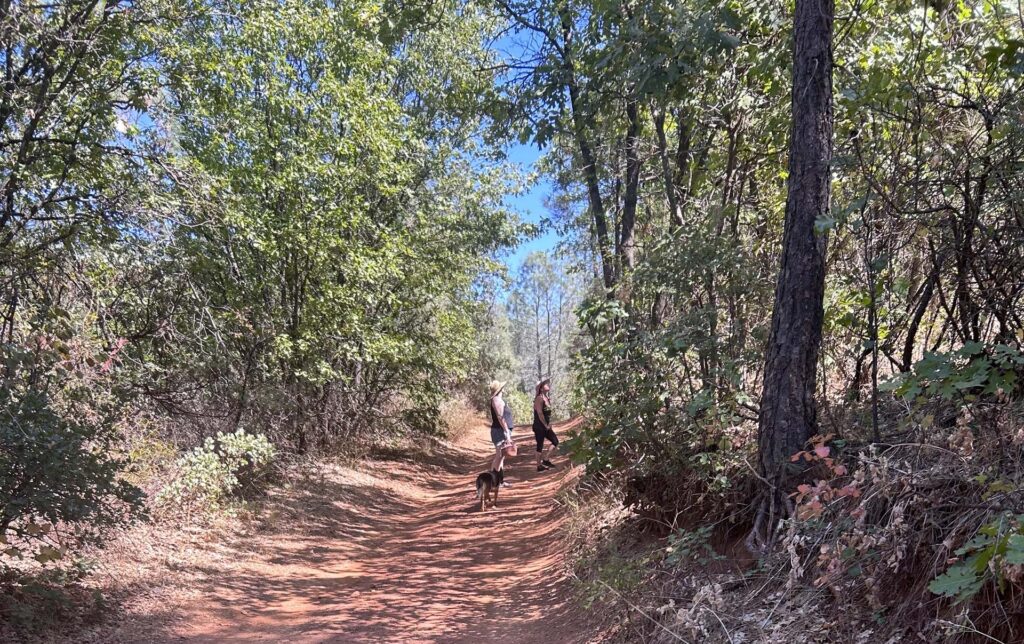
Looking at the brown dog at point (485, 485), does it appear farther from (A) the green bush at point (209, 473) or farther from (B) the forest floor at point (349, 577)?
(A) the green bush at point (209, 473)

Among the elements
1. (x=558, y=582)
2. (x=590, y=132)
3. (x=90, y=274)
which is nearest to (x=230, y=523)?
(x=90, y=274)

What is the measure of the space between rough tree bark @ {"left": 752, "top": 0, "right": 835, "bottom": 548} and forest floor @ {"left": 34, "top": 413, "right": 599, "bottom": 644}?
81.4 inches

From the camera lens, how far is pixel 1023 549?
2115mm

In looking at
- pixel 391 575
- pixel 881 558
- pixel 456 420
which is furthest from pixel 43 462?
pixel 456 420

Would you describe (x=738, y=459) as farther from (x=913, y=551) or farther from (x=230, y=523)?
(x=230, y=523)

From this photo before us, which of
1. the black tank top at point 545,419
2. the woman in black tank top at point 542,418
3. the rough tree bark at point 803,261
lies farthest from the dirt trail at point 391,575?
the rough tree bark at point 803,261

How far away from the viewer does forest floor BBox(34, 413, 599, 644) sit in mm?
5145

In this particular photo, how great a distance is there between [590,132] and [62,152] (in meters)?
5.84

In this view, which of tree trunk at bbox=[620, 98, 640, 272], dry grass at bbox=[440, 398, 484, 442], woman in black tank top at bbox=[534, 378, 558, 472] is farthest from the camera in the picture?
dry grass at bbox=[440, 398, 484, 442]

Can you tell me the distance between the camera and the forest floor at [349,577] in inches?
203

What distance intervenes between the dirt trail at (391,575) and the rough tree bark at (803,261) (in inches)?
82.2

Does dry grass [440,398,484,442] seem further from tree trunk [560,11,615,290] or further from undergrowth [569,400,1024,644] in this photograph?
undergrowth [569,400,1024,644]

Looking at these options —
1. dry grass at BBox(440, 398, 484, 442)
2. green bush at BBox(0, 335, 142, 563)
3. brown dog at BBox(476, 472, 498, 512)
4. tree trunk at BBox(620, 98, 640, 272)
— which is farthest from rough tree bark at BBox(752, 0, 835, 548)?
dry grass at BBox(440, 398, 484, 442)

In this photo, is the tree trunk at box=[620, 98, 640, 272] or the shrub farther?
the shrub
